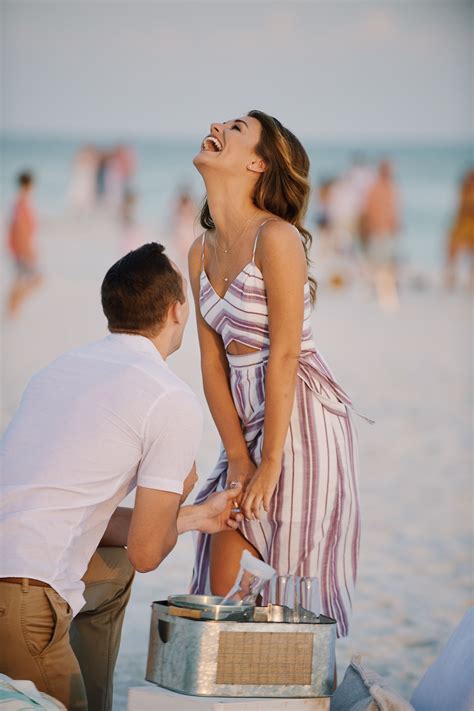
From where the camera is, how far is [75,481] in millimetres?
2484

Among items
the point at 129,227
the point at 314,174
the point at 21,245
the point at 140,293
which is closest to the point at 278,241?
the point at 140,293

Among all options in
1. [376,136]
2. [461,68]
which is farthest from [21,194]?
[376,136]

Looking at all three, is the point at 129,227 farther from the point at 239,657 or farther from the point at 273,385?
the point at 239,657

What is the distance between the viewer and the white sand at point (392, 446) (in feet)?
14.9

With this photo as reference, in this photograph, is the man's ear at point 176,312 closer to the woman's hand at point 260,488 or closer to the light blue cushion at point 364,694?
the woman's hand at point 260,488

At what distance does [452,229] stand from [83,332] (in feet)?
27.2

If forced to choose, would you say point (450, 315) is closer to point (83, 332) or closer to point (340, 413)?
point (83, 332)

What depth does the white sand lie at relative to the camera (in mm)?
4547

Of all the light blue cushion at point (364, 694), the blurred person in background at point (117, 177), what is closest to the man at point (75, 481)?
the light blue cushion at point (364, 694)

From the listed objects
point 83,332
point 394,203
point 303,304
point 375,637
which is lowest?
point 375,637

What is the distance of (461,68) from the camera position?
40.8 metres

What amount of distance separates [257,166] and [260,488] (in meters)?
0.90

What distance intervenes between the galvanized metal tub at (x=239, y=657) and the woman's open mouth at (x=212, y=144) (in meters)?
1.36

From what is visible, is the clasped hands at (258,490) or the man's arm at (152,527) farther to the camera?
the clasped hands at (258,490)
